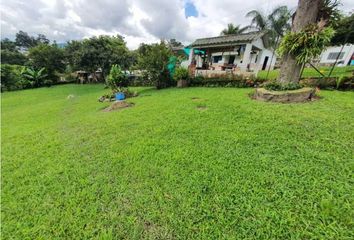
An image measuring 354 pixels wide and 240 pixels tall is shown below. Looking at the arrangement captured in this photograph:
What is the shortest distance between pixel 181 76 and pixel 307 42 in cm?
757

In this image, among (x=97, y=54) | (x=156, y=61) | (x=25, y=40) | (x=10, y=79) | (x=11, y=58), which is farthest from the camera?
(x=25, y=40)

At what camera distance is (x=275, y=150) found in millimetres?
2857

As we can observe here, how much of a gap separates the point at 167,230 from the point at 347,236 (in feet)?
6.15

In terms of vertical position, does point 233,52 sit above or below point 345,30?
below

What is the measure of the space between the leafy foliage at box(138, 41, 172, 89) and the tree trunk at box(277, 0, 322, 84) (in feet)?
26.1

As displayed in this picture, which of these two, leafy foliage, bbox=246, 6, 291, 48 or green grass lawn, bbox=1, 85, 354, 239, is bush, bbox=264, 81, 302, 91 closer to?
green grass lawn, bbox=1, 85, 354, 239

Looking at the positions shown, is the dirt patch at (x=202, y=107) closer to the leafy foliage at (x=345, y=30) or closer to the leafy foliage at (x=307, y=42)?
the leafy foliage at (x=307, y=42)

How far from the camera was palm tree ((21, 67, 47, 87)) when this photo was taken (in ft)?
64.1

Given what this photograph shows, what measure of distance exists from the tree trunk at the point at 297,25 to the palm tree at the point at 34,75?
26.3 meters

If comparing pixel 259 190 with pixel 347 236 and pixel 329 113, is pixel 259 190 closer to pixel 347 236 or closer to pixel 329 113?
pixel 347 236

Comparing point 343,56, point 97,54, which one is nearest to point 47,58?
point 97,54

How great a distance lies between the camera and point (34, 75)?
65.0ft

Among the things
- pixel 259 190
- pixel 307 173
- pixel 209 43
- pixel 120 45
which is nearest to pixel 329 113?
pixel 307 173

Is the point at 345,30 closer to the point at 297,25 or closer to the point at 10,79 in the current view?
the point at 297,25
